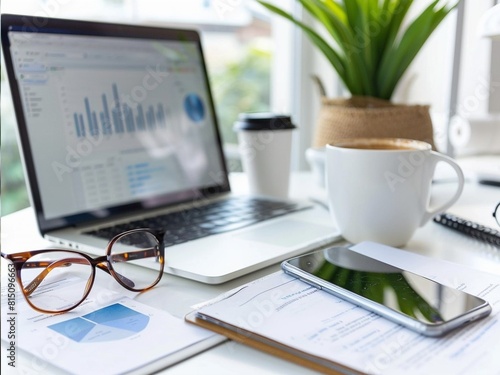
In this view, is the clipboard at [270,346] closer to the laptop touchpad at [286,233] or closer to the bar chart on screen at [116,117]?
the laptop touchpad at [286,233]

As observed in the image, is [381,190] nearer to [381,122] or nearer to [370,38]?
[381,122]

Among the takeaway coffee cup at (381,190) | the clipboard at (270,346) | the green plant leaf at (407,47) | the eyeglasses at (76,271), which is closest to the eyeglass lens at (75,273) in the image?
the eyeglasses at (76,271)

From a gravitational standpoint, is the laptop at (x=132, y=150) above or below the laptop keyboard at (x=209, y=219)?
above

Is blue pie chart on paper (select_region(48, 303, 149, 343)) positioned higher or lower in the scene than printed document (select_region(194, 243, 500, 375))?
higher

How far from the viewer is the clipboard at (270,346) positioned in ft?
1.07

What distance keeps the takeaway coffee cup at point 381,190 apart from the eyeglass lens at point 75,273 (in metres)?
0.22

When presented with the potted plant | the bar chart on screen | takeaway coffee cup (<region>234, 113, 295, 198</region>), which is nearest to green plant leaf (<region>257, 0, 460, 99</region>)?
the potted plant

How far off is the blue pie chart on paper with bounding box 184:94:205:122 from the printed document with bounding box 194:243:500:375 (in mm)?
419

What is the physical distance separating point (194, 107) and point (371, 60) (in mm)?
331

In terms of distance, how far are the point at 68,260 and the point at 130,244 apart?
0.34ft

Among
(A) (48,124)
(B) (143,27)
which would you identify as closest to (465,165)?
(B) (143,27)

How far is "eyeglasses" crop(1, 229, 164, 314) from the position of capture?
435 mm

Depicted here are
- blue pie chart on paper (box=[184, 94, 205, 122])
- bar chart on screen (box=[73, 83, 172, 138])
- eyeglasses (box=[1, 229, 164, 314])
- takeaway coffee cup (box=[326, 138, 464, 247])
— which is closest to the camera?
eyeglasses (box=[1, 229, 164, 314])

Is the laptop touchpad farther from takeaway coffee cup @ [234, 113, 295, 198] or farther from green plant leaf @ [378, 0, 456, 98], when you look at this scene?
green plant leaf @ [378, 0, 456, 98]
